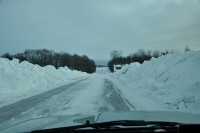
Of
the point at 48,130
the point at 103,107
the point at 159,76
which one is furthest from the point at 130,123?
the point at 159,76

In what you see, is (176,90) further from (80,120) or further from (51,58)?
(51,58)

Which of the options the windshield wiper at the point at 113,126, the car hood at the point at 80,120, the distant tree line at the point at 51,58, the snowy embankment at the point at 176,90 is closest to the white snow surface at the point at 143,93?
the snowy embankment at the point at 176,90

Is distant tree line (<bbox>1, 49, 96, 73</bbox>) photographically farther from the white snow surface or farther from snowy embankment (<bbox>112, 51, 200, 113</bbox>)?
snowy embankment (<bbox>112, 51, 200, 113</bbox>)

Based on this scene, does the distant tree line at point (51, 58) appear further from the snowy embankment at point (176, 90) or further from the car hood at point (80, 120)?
the car hood at point (80, 120)

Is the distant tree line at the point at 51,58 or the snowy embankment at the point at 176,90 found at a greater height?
the distant tree line at the point at 51,58

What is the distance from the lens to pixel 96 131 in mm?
2584

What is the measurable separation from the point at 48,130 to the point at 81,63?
9795cm

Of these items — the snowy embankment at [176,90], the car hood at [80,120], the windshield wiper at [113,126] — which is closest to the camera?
the windshield wiper at [113,126]

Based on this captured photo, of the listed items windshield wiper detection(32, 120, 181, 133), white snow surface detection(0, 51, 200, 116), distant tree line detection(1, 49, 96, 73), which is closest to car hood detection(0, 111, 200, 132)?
windshield wiper detection(32, 120, 181, 133)

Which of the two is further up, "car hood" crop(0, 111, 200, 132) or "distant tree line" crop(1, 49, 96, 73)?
"distant tree line" crop(1, 49, 96, 73)

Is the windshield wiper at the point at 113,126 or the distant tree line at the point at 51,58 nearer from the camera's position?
the windshield wiper at the point at 113,126

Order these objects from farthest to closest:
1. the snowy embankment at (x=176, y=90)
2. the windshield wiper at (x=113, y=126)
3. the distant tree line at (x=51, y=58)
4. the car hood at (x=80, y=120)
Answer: the distant tree line at (x=51, y=58) < the snowy embankment at (x=176, y=90) < the car hood at (x=80, y=120) < the windshield wiper at (x=113, y=126)

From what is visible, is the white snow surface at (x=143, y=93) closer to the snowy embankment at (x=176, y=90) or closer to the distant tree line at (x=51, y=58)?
the snowy embankment at (x=176, y=90)

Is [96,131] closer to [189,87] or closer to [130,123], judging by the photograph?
[130,123]
